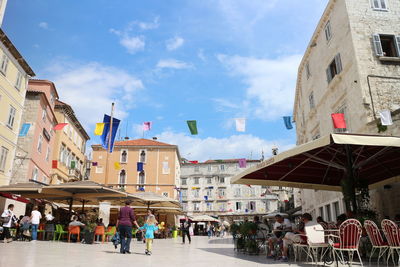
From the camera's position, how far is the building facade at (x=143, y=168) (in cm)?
4791

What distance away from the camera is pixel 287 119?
2225 cm

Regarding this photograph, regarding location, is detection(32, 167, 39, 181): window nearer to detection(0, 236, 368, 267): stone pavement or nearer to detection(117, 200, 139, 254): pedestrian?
detection(0, 236, 368, 267): stone pavement

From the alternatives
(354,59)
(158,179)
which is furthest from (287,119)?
(158,179)

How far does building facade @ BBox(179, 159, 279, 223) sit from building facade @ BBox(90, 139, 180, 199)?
583 inches

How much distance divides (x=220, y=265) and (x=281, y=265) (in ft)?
4.70

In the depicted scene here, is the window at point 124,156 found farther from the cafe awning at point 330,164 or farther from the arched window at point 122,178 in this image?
the cafe awning at point 330,164

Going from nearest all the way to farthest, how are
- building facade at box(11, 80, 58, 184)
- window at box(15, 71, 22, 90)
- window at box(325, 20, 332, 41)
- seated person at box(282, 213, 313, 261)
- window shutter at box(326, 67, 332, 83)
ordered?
1. seated person at box(282, 213, 313, 261)
2. window shutter at box(326, 67, 332, 83)
3. window at box(325, 20, 332, 41)
4. window at box(15, 71, 22, 90)
5. building facade at box(11, 80, 58, 184)

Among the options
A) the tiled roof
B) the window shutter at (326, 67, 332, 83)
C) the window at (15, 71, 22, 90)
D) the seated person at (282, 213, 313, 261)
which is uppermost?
the tiled roof

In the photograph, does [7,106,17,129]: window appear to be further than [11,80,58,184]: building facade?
No

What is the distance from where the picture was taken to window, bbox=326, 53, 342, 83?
663 inches

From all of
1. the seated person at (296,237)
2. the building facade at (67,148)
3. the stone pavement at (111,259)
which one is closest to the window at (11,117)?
the building facade at (67,148)

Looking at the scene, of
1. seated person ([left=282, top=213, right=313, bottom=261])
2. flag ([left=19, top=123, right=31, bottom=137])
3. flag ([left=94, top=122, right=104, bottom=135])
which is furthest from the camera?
flag ([left=19, top=123, right=31, bottom=137])

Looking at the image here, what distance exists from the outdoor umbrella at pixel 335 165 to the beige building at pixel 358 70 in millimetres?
2383

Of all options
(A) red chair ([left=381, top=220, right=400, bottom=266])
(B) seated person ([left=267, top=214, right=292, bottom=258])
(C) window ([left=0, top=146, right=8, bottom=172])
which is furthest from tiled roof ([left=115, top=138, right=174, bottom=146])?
(A) red chair ([left=381, top=220, right=400, bottom=266])
